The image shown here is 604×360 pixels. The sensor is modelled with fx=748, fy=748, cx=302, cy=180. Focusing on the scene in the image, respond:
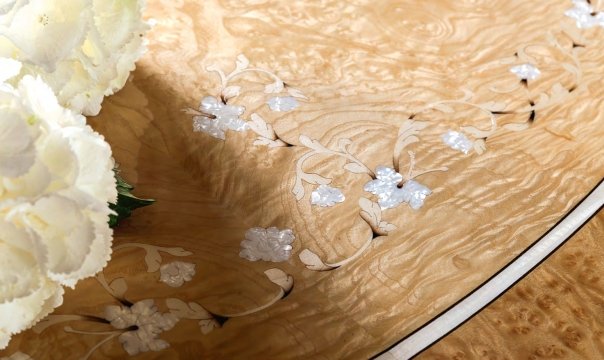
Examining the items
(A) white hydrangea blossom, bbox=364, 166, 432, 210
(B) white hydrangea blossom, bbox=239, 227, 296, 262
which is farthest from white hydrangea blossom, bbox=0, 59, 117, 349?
(A) white hydrangea blossom, bbox=364, 166, 432, 210

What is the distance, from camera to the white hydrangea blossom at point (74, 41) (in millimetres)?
570

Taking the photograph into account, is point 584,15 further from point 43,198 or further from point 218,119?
point 43,198

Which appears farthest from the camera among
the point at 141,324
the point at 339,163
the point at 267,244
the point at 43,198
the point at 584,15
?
the point at 584,15

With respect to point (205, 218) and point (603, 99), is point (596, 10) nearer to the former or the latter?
point (603, 99)

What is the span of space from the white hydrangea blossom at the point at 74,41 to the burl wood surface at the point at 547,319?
417 mm

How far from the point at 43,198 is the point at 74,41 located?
14 centimetres

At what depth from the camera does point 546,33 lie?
1282 mm

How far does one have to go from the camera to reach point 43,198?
52 centimetres

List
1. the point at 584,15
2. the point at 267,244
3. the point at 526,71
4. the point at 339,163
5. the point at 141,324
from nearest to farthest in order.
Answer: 1. the point at 141,324
2. the point at 267,244
3. the point at 339,163
4. the point at 526,71
5. the point at 584,15

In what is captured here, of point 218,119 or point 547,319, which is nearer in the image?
point 547,319

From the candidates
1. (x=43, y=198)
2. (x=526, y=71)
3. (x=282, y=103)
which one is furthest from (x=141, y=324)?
(x=526, y=71)

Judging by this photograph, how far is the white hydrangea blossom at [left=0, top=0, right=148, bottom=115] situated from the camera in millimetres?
570

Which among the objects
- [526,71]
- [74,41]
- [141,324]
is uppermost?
[74,41]

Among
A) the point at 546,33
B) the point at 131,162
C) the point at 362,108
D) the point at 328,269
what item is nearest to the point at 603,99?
the point at 546,33
